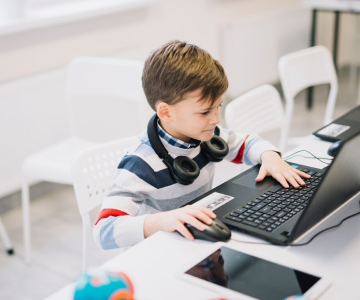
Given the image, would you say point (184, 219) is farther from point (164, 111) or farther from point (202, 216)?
point (164, 111)

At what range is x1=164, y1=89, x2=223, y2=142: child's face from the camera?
4.17 ft

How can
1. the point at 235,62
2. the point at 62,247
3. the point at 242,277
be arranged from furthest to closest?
1. the point at 235,62
2. the point at 62,247
3. the point at 242,277

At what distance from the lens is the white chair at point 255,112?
1791 millimetres

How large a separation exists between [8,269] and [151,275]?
1.46 metres

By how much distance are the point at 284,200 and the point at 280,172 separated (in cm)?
13

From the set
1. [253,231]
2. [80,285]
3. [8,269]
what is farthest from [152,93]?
[8,269]

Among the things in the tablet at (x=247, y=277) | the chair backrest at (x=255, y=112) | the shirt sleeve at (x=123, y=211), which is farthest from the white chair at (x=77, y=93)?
the tablet at (x=247, y=277)

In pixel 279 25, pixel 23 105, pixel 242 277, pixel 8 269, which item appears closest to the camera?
pixel 242 277

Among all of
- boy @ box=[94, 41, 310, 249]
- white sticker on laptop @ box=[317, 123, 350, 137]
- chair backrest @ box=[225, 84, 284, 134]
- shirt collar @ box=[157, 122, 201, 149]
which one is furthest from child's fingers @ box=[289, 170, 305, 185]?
chair backrest @ box=[225, 84, 284, 134]

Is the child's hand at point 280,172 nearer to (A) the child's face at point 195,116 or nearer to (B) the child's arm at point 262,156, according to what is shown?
(B) the child's arm at point 262,156

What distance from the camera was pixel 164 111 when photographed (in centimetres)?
130

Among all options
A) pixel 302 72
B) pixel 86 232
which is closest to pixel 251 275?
pixel 86 232

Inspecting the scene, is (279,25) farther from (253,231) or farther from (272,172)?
(253,231)

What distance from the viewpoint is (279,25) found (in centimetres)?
409
